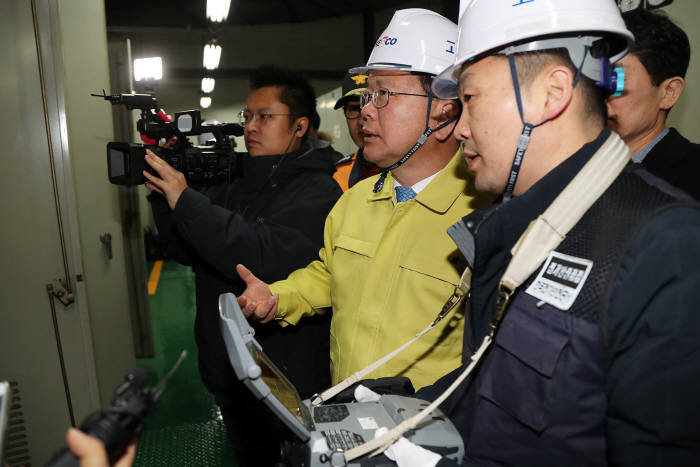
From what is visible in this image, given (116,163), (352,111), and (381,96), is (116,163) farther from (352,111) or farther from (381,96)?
(352,111)

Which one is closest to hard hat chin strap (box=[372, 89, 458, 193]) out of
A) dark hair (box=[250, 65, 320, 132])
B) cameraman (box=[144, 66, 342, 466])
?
cameraman (box=[144, 66, 342, 466])

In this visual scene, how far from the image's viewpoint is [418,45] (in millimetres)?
1687

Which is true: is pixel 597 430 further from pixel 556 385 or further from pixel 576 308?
pixel 576 308

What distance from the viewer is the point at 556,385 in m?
0.86

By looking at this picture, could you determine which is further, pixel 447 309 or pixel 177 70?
pixel 177 70

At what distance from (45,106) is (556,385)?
7.70ft

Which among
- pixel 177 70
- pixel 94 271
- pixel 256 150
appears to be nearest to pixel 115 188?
pixel 94 271

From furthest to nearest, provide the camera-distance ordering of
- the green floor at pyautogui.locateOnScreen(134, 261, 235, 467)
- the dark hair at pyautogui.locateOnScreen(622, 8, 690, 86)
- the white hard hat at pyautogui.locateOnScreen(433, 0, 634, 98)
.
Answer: the green floor at pyautogui.locateOnScreen(134, 261, 235, 467)
the dark hair at pyautogui.locateOnScreen(622, 8, 690, 86)
the white hard hat at pyautogui.locateOnScreen(433, 0, 634, 98)

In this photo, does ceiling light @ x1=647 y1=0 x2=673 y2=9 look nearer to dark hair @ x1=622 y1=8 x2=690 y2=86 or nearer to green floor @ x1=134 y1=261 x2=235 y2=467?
dark hair @ x1=622 y1=8 x2=690 y2=86

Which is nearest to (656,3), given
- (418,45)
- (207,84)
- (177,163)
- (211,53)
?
(418,45)

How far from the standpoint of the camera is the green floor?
2.74m

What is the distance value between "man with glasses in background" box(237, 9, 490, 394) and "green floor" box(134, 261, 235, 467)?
2.45 ft

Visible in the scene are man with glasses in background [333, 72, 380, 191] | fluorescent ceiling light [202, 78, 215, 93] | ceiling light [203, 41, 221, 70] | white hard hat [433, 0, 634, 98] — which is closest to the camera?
white hard hat [433, 0, 634, 98]

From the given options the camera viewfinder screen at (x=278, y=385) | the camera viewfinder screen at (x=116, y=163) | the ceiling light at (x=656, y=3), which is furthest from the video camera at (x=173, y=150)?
the ceiling light at (x=656, y=3)
